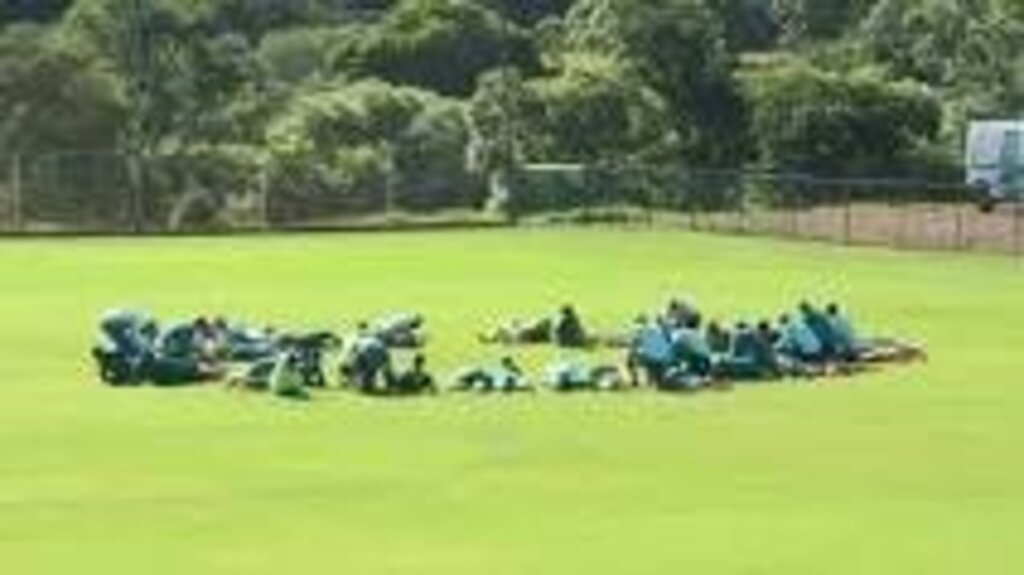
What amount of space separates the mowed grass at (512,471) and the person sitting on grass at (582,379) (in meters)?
0.57

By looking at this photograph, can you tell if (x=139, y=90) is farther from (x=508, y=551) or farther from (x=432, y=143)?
(x=508, y=551)

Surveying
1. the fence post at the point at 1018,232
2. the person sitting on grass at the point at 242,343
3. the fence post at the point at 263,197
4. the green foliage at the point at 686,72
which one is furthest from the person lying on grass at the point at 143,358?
the green foliage at the point at 686,72

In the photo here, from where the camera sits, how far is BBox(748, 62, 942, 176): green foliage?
69.0 metres

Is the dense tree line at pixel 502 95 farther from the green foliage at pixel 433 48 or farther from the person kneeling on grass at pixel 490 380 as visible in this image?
the person kneeling on grass at pixel 490 380

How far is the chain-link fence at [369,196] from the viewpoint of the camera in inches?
2391

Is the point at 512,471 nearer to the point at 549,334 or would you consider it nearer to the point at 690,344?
the point at 690,344

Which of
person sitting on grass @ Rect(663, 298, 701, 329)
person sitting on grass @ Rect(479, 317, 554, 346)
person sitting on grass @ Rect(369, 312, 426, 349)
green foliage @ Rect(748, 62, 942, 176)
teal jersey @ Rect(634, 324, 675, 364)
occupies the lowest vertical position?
person sitting on grass @ Rect(479, 317, 554, 346)

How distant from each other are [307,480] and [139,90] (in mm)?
54609

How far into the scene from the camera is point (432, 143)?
68062 mm

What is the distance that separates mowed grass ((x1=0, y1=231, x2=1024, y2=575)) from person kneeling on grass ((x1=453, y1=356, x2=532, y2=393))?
0.59 metres

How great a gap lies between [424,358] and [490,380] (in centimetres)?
253

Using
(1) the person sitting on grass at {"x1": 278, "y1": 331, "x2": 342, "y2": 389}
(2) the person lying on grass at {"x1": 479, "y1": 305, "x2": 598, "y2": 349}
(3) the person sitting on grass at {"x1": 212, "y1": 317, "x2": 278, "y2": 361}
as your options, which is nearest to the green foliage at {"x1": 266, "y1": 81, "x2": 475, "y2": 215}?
(2) the person lying on grass at {"x1": 479, "y1": 305, "x2": 598, "y2": 349}

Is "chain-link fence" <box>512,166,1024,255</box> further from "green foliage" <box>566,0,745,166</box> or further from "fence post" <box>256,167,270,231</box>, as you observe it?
"green foliage" <box>566,0,745,166</box>

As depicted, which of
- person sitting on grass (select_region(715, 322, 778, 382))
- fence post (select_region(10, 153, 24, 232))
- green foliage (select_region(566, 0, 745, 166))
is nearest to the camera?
person sitting on grass (select_region(715, 322, 778, 382))
